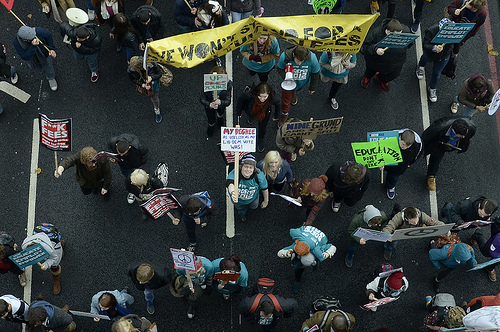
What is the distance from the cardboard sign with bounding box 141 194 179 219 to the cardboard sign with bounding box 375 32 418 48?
4.89m

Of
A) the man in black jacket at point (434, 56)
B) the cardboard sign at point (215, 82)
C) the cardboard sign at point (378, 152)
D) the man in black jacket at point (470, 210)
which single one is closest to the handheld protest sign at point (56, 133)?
the cardboard sign at point (215, 82)

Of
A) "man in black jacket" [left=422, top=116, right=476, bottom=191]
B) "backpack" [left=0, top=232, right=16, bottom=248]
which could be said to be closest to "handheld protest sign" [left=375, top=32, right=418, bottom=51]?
"man in black jacket" [left=422, top=116, right=476, bottom=191]

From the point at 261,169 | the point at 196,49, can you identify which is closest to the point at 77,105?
the point at 196,49

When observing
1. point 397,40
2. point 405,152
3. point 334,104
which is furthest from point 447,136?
point 334,104

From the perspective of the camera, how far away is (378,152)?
9273 millimetres

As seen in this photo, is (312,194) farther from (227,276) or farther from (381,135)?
(227,276)

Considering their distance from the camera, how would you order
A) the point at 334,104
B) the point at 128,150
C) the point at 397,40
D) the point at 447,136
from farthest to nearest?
the point at 334,104 < the point at 397,40 < the point at 447,136 < the point at 128,150

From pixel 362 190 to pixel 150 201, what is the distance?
370cm

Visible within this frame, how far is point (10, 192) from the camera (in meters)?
10.7

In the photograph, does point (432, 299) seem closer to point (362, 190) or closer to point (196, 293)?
point (362, 190)

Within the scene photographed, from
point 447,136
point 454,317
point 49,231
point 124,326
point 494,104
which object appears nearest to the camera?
point 124,326

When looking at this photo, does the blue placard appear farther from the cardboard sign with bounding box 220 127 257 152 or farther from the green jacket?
the cardboard sign with bounding box 220 127 257 152

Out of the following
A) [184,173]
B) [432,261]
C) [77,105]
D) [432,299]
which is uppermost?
[77,105]

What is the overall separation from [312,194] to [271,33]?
288cm
